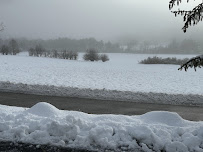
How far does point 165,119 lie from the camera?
758cm

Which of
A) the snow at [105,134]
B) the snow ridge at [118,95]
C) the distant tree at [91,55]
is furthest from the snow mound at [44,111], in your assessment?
the distant tree at [91,55]

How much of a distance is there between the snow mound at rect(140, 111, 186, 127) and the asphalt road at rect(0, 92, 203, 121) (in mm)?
2885

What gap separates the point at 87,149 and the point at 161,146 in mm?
1722

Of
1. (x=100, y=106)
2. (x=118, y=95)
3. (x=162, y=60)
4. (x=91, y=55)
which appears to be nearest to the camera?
(x=100, y=106)

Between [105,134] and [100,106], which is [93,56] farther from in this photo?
[105,134]

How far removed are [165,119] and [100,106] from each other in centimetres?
483

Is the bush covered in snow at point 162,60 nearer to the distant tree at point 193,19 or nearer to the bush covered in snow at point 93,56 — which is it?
the bush covered in snow at point 93,56

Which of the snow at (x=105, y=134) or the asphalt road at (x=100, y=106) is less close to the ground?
the snow at (x=105, y=134)

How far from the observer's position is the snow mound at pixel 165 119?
7422 mm

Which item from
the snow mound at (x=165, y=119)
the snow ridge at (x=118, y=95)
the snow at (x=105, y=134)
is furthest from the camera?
the snow ridge at (x=118, y=95)

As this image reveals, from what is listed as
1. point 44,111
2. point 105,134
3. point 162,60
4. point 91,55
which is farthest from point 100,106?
point 91,55

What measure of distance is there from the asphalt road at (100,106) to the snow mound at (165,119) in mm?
2885

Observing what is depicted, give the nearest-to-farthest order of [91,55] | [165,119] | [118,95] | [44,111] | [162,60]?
1. [165,119]
2. [44,111]
3. [118,95]
4. [162,60]
5. [91,55]

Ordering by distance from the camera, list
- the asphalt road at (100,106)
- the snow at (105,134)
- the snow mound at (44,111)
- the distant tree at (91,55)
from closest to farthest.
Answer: the snow at (105,134) → the snow mound at (44,111) → the asphalt road at (100,106) → the distant tree at (91,55)
